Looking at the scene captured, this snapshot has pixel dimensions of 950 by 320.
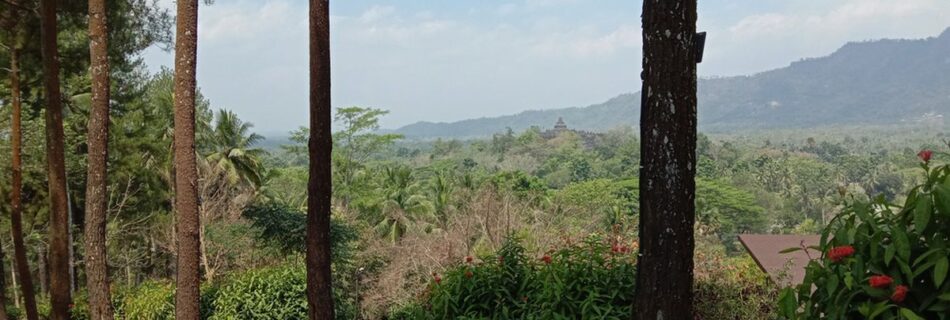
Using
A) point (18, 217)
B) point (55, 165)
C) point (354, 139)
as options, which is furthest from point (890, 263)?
point (354, 139)

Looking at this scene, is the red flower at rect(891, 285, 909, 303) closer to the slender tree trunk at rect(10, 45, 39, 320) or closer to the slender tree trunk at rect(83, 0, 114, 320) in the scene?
the slender tree trunk at rect(83, 0, 114, 320)

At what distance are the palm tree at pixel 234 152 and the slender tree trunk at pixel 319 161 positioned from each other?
1573 centimetres

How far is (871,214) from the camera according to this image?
1294mm

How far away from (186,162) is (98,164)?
1.08 metres

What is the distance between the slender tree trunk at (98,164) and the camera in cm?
525

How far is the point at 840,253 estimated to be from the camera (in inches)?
48.3

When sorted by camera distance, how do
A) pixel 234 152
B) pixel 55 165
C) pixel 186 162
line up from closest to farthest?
1. pixel 186 162
2. pixel 55 165
3. pixel 234 152

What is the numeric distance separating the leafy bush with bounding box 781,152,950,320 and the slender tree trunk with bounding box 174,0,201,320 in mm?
4599

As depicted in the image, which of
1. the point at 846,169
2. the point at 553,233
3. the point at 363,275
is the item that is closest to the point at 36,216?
the point at 363,275

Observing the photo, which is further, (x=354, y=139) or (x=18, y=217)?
(x=354, y=139)

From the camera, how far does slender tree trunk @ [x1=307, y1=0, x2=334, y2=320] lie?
14.1 ft

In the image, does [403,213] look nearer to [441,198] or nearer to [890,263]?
[441,198]

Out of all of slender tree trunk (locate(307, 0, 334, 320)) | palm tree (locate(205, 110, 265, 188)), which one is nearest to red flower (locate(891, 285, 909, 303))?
slender tree trunk (locate(307, 0, 334, 320))

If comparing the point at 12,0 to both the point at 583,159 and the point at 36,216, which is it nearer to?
the point at 36,216
